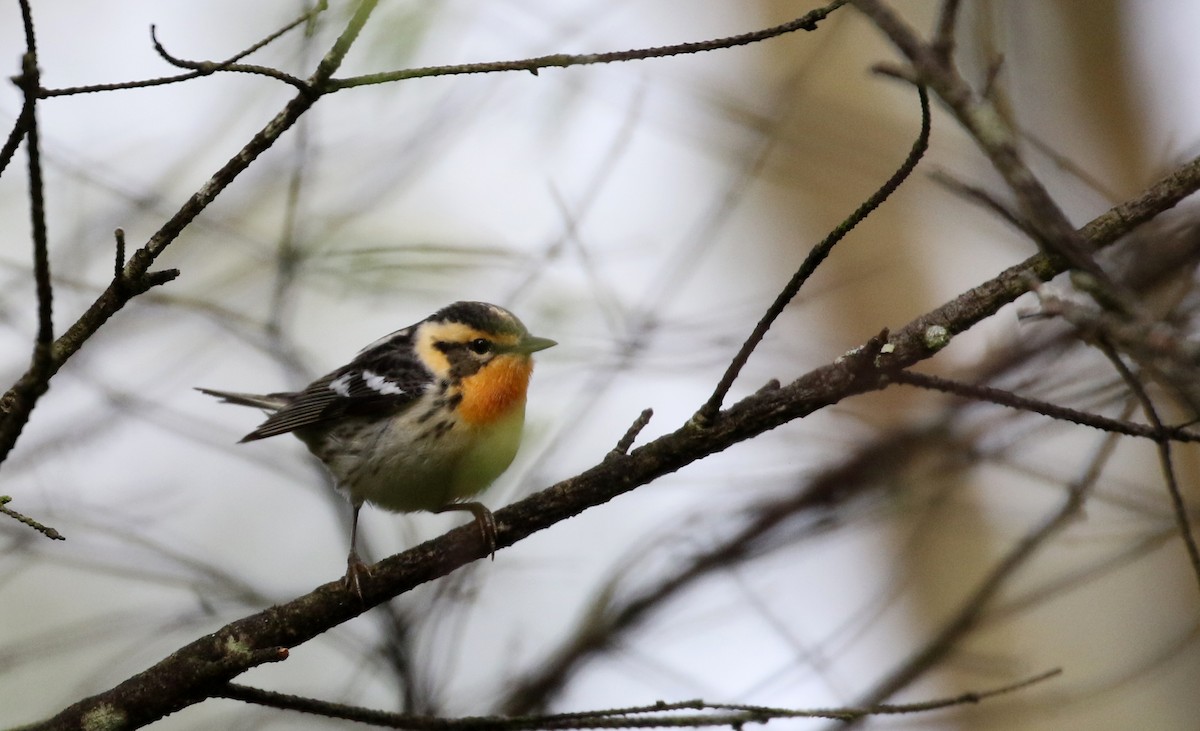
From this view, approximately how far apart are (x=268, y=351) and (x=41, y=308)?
3.13 meters

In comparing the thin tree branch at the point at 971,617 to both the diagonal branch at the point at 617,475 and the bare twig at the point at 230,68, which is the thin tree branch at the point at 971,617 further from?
the bare twig at the point at 230,68

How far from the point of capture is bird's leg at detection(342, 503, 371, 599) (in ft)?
7.91

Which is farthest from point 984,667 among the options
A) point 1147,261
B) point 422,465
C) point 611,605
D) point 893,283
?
point 893,283

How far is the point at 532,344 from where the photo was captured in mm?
4191

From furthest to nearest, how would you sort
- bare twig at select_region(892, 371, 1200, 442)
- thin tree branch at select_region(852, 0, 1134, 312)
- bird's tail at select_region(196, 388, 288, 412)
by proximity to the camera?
1. bird's tail at select_region(196, 388, 288, 412)
2. bare twig at select_region(892, 371, 1200, 442)
3. thin tree branch at select_region(852, 0, 1134, 312)

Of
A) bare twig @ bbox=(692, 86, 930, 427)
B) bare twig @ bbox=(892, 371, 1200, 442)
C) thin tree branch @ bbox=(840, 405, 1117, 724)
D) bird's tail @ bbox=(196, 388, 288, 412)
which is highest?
bird's tail @ bbox=(196, 388, 288, 412)

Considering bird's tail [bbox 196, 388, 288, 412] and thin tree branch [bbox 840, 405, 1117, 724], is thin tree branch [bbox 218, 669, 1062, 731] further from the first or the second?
bird's tail [bbox 196, 388, 288, 412]

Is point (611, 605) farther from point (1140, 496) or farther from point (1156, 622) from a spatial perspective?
point (1156, 622)

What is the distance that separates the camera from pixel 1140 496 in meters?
4.13

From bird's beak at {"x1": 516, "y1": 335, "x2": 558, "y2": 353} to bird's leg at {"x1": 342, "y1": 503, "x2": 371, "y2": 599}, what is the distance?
2.73 ft

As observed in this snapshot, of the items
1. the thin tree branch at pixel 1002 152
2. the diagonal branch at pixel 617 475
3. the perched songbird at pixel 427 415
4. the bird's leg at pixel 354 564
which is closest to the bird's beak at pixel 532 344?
the perched songbird at pixel 427 415

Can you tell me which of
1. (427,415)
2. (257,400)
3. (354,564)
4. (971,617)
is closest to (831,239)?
(354,564)

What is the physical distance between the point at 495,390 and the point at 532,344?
236mm

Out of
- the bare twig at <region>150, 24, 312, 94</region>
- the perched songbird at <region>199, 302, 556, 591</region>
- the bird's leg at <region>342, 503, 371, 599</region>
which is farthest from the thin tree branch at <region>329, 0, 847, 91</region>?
the perched songbird at <region>199, 302, 556, 591</region>
